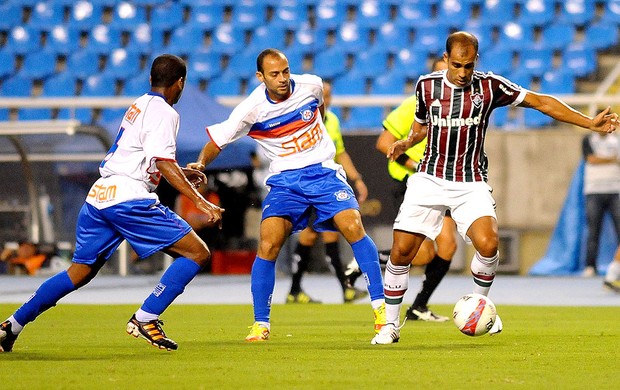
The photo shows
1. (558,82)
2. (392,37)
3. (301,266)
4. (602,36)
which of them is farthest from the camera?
(392,37)

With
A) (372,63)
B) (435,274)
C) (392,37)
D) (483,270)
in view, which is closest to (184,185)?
(483,270)

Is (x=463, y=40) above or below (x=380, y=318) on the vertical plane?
above

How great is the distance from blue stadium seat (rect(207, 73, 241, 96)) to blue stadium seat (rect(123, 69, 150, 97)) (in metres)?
0.40

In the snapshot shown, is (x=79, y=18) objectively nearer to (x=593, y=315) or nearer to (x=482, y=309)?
(x=593, y=315)

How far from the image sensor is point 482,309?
7090 millimetres

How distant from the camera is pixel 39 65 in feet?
65.4

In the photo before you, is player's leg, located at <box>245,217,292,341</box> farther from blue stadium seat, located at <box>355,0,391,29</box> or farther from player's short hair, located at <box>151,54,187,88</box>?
blue stadium seat, located at <box>355,0,391,29</box>

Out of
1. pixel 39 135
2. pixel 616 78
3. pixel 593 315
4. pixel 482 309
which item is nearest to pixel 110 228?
pixel 482 309

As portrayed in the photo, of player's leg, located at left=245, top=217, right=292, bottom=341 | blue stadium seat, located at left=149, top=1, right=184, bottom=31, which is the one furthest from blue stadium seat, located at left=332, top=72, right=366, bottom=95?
player's leg, located at left=245, top=217, right=292, bottom=341

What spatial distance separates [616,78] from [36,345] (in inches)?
490

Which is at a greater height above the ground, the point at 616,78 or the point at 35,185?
the point at 616,78

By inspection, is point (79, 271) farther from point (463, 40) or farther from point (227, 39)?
point (227, 39)

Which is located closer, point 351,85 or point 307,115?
point 307,115

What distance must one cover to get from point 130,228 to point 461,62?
6.88 ft
